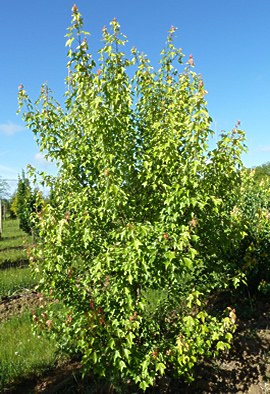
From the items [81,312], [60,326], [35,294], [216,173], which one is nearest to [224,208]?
[216,173]

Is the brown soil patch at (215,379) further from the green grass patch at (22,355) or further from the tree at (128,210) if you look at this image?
the tree at (128,210)

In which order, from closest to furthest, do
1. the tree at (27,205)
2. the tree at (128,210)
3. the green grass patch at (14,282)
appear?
the tree at (128,210), the tree at (27,205), the green grass patch at (14,282)

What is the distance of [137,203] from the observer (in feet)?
13.4

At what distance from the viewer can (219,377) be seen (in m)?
5.07

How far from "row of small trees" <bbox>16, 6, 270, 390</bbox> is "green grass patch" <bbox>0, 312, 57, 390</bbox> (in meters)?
1.43

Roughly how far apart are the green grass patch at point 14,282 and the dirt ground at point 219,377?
15.9 feet

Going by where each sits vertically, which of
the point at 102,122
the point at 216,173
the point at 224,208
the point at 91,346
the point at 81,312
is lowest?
the point at 91,346

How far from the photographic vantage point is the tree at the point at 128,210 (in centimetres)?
334

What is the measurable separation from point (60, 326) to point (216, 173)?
2.59m

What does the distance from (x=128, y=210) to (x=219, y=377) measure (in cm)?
324

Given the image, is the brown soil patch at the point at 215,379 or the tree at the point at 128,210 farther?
the brown soil patch at the point at 215,379

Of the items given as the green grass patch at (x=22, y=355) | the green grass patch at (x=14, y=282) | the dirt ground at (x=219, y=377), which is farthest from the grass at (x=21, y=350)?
the green grass patch at (x=14, y=282)

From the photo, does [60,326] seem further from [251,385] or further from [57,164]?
[251,385]

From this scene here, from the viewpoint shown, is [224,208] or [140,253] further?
[224,208]
